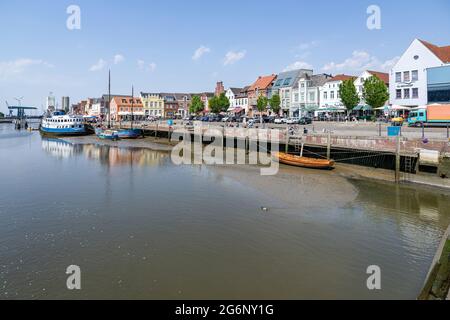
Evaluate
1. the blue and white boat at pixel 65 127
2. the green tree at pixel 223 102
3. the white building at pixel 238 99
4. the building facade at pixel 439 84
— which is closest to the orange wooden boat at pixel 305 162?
the building facade at pixel 439 84

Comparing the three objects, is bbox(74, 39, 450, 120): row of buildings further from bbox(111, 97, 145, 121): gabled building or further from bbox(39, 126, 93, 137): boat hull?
bbox(39, 126, 93, 137): boat hull

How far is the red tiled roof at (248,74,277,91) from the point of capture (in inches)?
3601

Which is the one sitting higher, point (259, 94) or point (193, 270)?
point (259, 94)

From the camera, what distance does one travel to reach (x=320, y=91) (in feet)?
247

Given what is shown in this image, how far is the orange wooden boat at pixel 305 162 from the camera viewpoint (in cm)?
2966

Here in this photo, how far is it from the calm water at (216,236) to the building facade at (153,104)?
10298 cm

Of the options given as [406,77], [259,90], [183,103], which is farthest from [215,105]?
[406,77]

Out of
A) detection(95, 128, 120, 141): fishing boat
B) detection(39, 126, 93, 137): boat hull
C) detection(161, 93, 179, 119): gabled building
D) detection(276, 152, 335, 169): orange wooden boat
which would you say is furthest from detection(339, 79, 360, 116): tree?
detection(161, 93, 179, 119): gabled building

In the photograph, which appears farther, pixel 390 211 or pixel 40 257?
pixel 390 211

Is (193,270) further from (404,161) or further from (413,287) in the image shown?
(404,161)

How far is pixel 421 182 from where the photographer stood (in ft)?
78.8

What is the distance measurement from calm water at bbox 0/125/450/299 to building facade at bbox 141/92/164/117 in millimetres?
102976

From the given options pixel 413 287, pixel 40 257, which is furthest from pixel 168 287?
A: pixel 413 287
